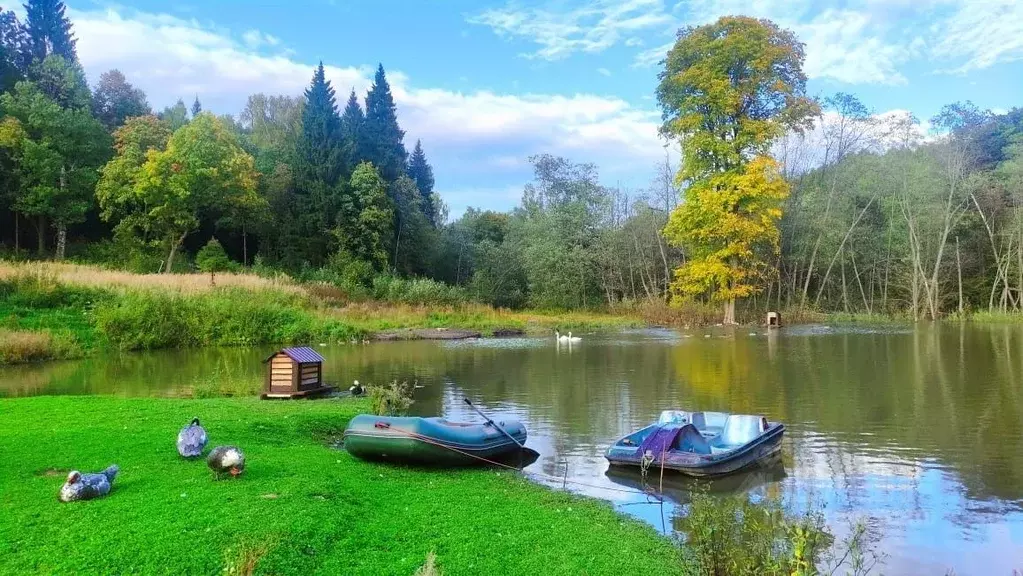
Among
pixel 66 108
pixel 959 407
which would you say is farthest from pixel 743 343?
pixel 66 108

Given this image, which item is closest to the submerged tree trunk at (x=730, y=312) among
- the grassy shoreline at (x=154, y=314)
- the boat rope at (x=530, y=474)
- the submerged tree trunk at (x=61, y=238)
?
the grassy shoreline at (x=154, y=314)

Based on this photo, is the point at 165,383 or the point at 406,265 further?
the point at 406,265

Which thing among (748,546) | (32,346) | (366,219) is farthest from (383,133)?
(748,546)

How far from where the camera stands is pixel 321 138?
47.2m

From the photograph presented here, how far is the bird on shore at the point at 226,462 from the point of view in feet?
22.6

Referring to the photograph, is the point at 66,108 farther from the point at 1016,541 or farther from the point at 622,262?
the point at 1016,541

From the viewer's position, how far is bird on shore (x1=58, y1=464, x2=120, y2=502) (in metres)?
5.92

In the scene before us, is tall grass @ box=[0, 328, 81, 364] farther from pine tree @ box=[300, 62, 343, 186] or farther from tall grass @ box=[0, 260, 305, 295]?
pine tree @ box=[300, 62, 343, 186]

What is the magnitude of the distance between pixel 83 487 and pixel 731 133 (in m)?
35.9

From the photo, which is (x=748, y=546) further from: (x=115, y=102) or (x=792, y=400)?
(x=115, y=102)

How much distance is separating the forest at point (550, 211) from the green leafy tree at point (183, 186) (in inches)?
4.9

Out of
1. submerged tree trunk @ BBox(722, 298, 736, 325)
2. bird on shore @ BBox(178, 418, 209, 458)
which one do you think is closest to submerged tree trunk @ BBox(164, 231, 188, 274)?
submerged tree trunk @ BBox(722, 298, 736, 325)

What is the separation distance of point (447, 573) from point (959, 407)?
1215cm

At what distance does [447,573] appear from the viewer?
522 cm
